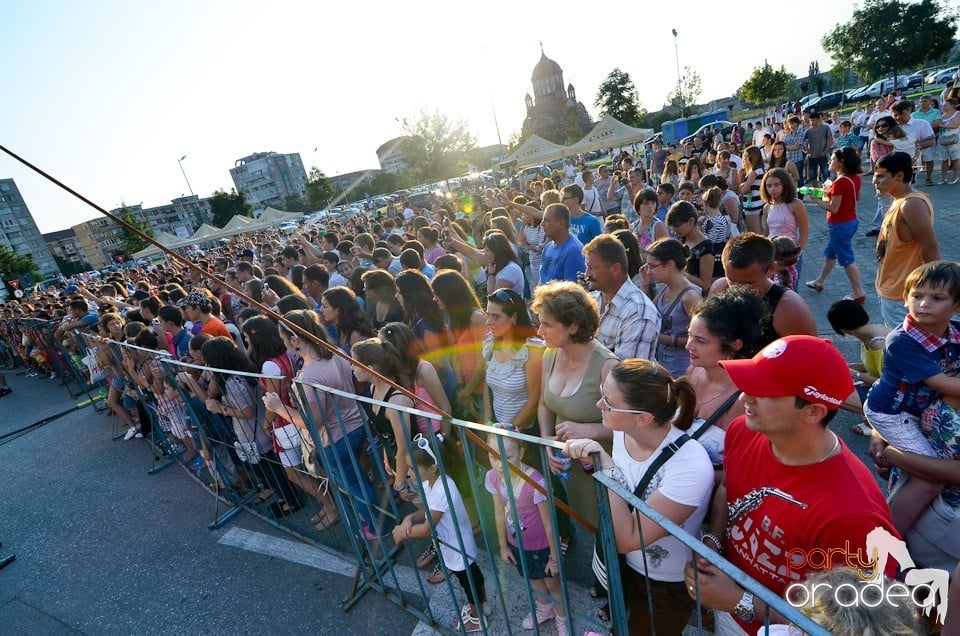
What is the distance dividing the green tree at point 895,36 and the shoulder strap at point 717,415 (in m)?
54.2

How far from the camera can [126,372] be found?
5.89m

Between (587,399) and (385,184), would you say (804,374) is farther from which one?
(385,184)

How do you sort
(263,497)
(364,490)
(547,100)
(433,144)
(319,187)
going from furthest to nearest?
(547,100) < (319,187) < (433,144) < (263,497) < (364,490)

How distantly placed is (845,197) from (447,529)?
18.9 ft

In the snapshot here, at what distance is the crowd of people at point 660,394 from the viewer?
58.3 inches

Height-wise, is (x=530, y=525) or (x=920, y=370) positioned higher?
(x=920, y=370)

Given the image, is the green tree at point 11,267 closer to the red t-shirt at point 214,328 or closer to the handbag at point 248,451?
the red t-shirt at point 214,328

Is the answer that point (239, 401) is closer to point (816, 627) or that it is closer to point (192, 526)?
point (192, 526)

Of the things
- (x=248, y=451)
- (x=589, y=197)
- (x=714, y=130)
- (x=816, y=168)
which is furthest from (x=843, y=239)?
(x=714, y=130)

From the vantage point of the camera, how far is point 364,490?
110 inches

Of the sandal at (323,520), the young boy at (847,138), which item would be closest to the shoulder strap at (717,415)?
the sandal at (323,520)

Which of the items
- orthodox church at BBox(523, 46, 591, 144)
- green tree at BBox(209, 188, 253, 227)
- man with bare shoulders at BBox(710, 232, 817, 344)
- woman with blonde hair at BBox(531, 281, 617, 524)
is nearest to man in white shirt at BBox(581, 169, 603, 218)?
man with bare shoulders at BBox(710, 232, 817, 344)

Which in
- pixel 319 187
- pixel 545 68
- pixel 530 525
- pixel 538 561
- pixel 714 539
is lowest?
pixel 538 561

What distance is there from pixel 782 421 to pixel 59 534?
673 cm
